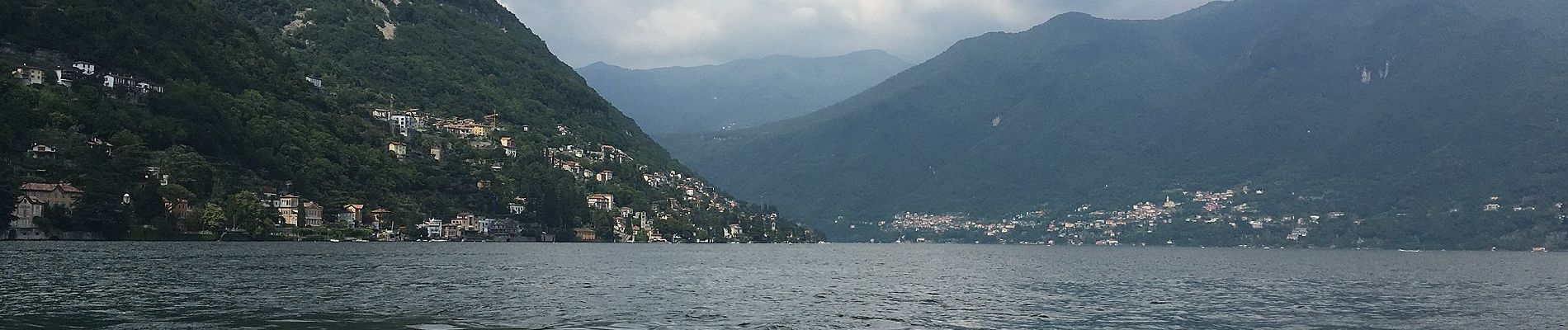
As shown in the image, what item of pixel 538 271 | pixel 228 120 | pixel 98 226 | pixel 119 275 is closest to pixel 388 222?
pixel 228 120

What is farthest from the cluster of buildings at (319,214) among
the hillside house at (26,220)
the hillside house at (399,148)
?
the hillside house at (26,220)

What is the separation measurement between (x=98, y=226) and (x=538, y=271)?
53672 mm

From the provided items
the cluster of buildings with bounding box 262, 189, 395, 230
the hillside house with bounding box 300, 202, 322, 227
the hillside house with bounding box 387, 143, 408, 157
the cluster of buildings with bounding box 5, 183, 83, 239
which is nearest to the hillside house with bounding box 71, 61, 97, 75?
the cluster of buildings with bounding box 262, 189, 395, 230

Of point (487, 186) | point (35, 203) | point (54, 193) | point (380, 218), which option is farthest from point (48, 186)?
point (487, 186)

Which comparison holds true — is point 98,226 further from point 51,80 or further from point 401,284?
point 401,284

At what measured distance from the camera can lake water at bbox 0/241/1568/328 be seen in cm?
4397

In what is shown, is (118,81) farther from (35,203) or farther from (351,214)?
(351,214)

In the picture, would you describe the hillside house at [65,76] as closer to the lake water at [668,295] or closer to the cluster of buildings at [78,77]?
Result: the cluster of buildings at [78,77]

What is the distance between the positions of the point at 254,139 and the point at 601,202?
62.2m

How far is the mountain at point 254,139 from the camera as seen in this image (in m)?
113

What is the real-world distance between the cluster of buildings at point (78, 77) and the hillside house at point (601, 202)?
6785cm

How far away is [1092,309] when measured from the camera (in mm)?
54344

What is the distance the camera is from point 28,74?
119 meters

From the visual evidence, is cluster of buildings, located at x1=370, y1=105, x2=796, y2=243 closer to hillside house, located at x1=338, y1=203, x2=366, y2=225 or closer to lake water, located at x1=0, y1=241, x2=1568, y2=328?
hillside house, located at x1=338, y1=203, x2=366, y2=225
